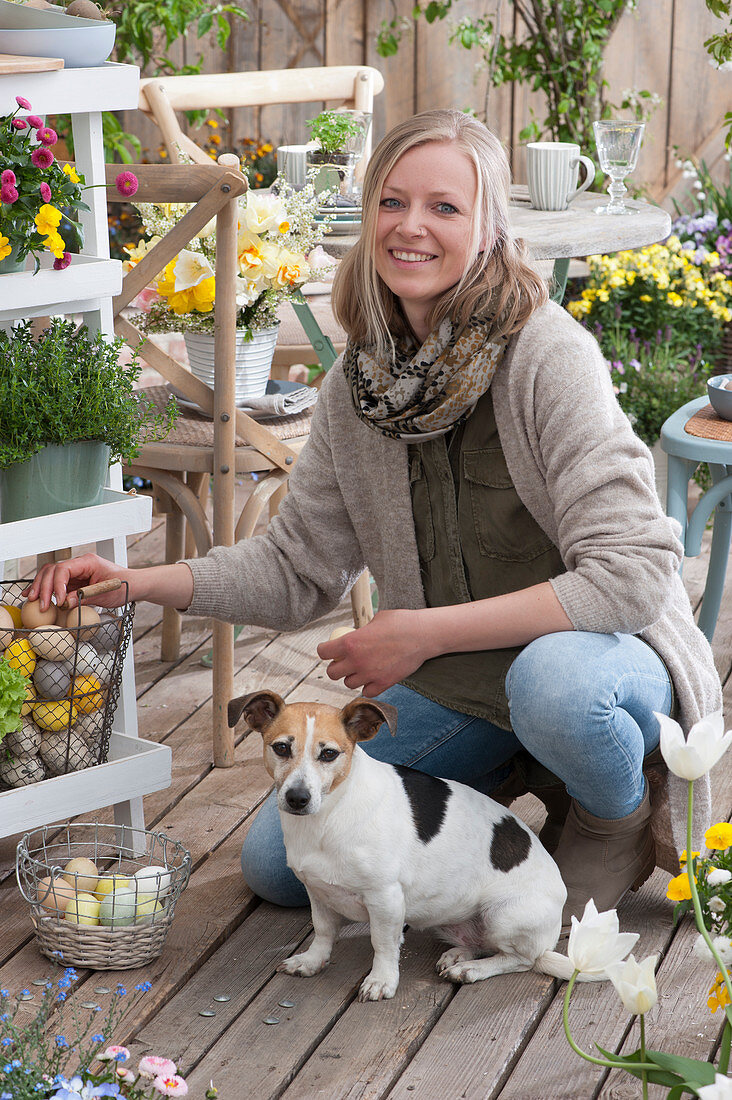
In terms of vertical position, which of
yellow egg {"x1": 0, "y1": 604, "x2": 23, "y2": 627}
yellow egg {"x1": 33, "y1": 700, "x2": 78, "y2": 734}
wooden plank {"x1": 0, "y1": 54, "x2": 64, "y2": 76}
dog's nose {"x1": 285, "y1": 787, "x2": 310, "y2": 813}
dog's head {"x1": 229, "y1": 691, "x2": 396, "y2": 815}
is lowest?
yellow egg {"x1": 33, "y1": 700, "x2": 78, "y2": 734}

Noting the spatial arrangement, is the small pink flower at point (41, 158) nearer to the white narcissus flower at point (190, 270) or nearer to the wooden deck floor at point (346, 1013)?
the white narcissus flower at point (190, 270)

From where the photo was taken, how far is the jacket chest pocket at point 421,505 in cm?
195

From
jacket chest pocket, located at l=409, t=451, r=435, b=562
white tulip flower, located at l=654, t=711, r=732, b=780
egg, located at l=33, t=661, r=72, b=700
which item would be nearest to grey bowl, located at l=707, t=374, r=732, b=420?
jacket chest pocket, located at l=409, t=451, r=435, b=562

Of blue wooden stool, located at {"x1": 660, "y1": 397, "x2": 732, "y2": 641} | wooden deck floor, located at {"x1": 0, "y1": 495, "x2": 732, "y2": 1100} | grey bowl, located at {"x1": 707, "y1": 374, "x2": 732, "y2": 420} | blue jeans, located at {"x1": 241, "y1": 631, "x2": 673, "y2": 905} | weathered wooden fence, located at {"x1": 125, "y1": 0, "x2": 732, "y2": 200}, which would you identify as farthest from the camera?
weathered wooden fence, located at {"x1": 125, "y1": 0, "x2": 732, "y2": 200}

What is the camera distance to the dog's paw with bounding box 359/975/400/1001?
1744 millimetres

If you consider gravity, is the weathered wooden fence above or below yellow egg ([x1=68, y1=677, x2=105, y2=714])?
above

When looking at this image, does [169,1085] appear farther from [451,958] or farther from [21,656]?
[21,656]

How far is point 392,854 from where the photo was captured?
1.71m

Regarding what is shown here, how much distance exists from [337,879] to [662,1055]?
1.88 feet

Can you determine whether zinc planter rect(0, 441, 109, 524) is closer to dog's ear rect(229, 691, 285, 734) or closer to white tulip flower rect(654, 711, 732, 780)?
dog's ear rect(229, 691, 285, 734)

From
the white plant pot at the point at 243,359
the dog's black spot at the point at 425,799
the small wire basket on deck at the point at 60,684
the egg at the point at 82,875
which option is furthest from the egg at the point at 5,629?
the white plant pot at the point at 243,359

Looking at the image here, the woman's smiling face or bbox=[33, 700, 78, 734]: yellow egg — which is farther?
bbox=[33, 700, 78, 734]: yellow egg

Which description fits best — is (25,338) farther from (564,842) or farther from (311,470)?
(564,842)

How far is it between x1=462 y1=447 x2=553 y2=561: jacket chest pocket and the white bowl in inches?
31.6
